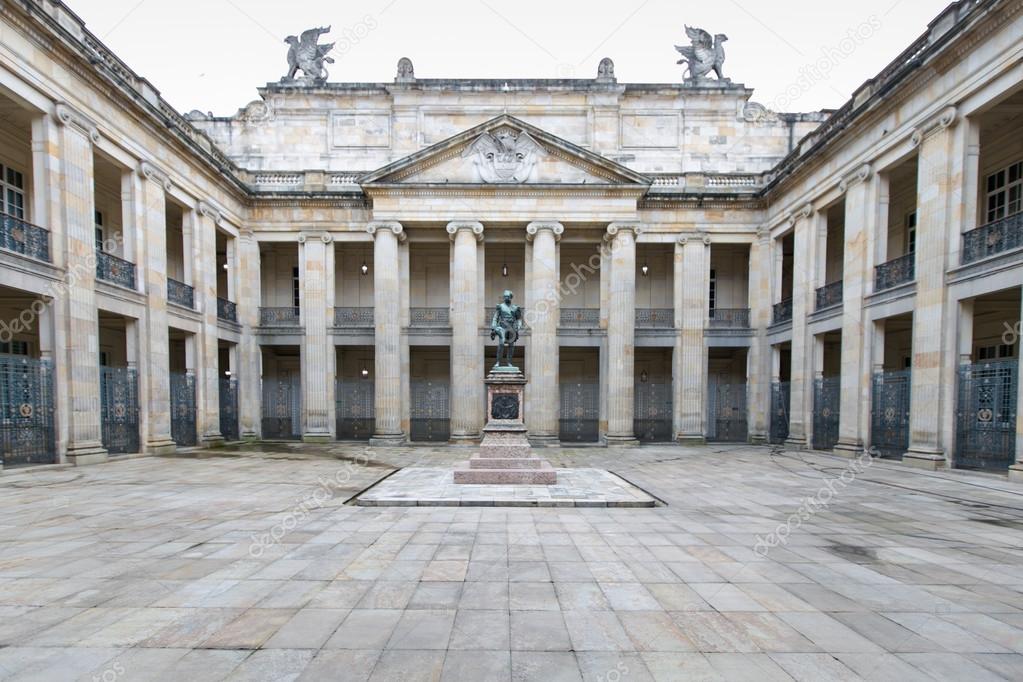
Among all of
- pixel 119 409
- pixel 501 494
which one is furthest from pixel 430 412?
pixel 501 494

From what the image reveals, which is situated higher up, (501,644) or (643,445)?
(501,644)

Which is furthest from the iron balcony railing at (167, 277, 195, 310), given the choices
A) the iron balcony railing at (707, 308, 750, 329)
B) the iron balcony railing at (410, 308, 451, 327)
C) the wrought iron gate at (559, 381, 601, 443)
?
the iron balcony railing at (707, 308, 750, 329)

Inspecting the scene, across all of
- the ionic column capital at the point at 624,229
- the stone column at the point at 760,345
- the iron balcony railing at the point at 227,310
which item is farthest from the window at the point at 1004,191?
the iron balcony railing at the point at 227,310

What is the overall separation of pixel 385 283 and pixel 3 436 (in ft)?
38.1

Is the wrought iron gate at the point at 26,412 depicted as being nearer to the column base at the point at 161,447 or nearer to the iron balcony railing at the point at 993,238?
the column base at the point at 161,447

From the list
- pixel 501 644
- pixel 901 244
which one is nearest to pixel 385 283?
pixel 501 644

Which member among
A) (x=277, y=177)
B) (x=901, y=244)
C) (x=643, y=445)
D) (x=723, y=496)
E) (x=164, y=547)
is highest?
(x=277, y=177)

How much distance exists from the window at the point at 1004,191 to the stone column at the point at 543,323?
1316 cm

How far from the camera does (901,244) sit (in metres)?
17.0

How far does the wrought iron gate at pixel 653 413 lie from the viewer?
874 inches

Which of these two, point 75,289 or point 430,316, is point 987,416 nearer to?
point 430,316

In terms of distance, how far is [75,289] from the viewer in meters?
12.2

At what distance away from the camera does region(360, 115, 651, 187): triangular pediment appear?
62.7ft

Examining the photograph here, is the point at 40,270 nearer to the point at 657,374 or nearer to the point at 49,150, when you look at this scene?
the point at 49,150
